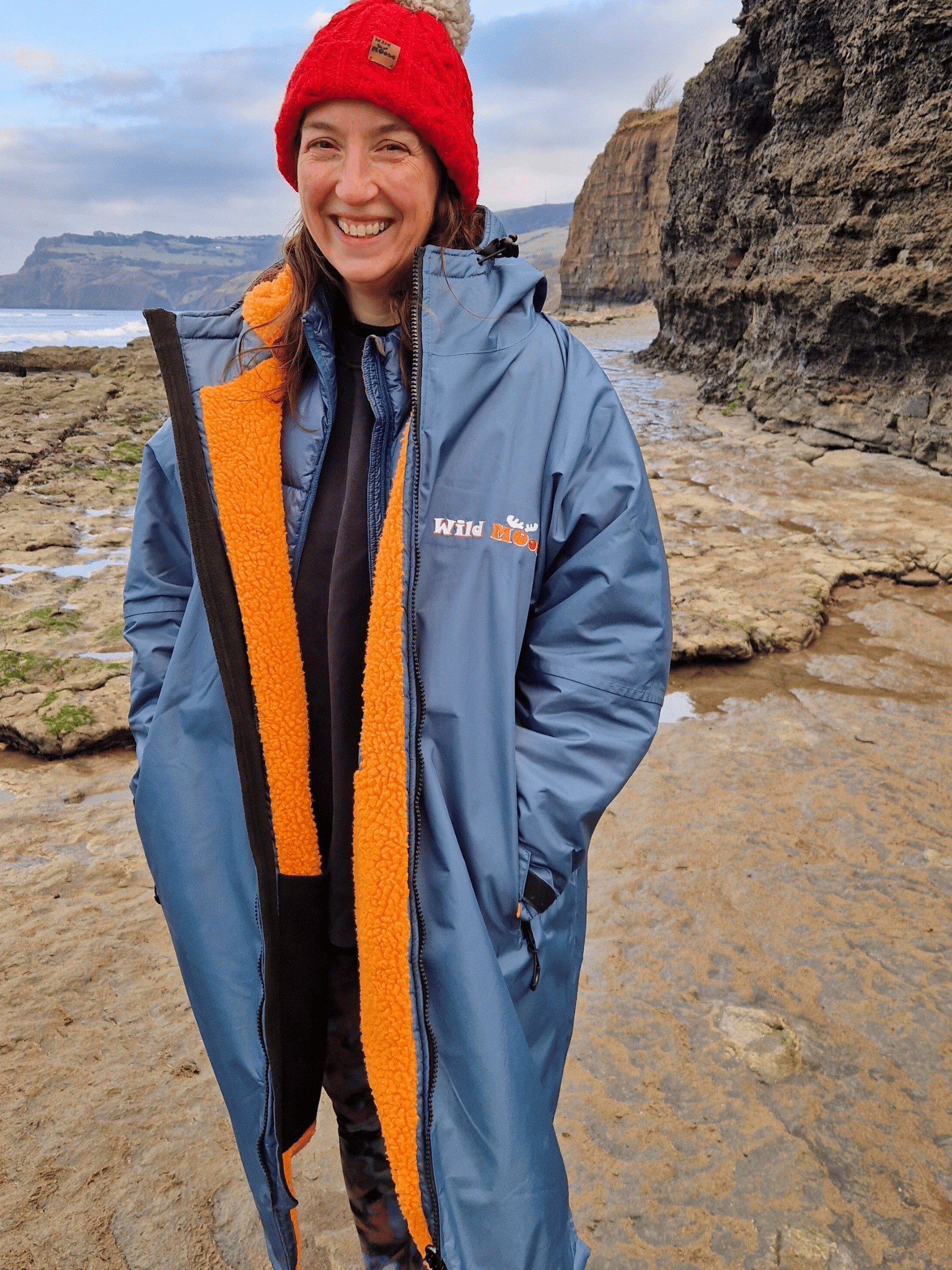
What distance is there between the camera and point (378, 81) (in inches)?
50.1

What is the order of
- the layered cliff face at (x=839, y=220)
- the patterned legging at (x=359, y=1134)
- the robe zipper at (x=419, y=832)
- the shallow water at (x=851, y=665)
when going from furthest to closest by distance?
the layered cliff face at (x=839, y=220)
the shallow water at (x=851, y=665)
the patterned legging at (x=359, y=1134)
the robe zipper at (x=419, y=832)

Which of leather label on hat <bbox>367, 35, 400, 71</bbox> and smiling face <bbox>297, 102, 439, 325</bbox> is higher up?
leather label on hat <bbox>367, 35, 400, 71</bbox>

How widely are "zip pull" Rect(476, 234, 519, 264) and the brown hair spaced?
0.08 metres

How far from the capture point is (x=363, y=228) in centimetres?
135

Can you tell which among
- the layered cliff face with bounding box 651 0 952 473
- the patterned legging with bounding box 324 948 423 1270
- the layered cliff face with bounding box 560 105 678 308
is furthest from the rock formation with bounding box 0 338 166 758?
the layered cliff face with bounding box 560 105 678 308

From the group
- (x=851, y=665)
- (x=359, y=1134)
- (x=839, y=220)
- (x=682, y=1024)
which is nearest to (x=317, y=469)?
(x=359, y=1134)

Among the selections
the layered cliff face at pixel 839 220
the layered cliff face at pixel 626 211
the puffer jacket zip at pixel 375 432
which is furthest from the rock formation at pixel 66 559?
the layered cliff face at pixel 626 211

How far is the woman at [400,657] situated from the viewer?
1.22 m

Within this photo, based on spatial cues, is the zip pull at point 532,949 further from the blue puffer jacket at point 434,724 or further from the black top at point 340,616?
the black top at point 340,616

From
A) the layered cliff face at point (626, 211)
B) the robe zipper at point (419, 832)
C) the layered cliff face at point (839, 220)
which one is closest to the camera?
the robe zipper at point (419, 832)

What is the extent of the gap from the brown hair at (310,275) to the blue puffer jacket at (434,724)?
0.03 meters

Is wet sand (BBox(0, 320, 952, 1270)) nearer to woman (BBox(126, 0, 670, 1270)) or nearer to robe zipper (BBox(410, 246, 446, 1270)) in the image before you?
woman (BBox(126, 0, 670, 1270))

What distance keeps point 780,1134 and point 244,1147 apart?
1.43 meters

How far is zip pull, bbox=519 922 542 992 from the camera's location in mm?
1269
